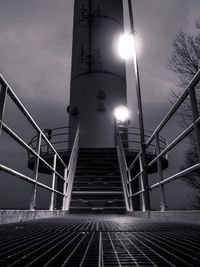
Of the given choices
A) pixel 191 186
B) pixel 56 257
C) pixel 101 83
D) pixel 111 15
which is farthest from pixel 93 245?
pixel 191 186

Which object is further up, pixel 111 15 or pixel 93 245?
pixel 111 15

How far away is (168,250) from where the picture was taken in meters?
1.48

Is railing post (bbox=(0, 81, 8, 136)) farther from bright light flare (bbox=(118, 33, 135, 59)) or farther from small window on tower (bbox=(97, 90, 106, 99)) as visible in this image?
small window on tower (bbox=(97, 90, 106, 99))

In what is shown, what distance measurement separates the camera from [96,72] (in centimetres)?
1435

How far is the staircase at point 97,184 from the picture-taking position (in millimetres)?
7621

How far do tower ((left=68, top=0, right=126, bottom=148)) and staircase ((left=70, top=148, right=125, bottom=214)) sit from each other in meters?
2.31

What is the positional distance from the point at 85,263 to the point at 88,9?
17.0 metres

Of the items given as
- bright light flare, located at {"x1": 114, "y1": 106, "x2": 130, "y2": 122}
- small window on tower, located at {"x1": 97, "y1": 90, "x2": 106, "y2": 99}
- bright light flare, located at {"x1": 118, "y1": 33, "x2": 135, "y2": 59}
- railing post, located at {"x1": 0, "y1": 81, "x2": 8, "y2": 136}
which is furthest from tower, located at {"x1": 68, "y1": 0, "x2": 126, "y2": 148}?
railing post, located at {"x1": 0, "y1": 81, "x2": 8, "y2": 136}

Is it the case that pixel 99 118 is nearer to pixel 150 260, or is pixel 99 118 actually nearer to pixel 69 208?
pixel 69 208

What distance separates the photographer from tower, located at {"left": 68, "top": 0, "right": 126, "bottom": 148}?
13.4 m

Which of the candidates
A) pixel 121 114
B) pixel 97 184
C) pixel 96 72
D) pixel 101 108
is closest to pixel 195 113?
pixel 97 184

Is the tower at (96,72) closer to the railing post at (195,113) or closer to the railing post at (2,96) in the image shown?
the railing post at (195,113)

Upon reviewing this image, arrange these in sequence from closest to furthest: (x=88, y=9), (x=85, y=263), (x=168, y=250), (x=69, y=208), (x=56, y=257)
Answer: (x=85, y=263) → (x=56, y=257) → (x=168, y=250) → (x=69, y=208) → (x=88, y=9)

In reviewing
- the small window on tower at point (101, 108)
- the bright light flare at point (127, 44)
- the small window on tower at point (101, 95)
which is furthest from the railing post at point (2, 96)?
the small window on tower at point (101, 95)
